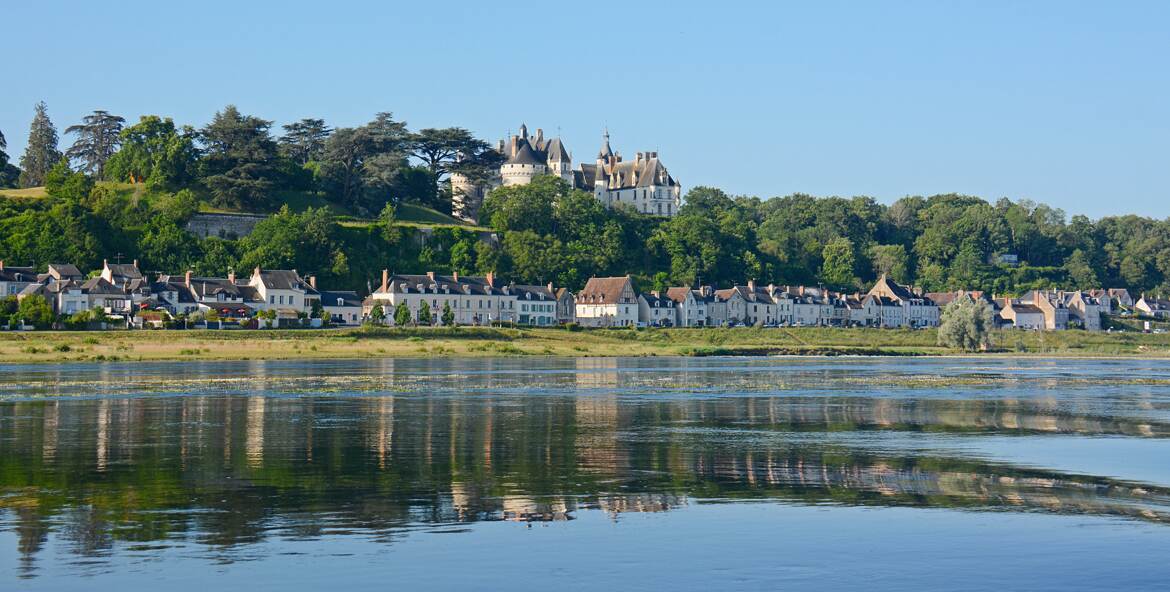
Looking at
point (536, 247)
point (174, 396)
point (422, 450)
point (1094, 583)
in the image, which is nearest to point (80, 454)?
point (422, 450)

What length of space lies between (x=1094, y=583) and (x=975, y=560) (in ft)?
5.65

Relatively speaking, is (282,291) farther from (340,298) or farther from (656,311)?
(656,311)

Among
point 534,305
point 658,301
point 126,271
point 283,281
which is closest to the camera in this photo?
point 126,271

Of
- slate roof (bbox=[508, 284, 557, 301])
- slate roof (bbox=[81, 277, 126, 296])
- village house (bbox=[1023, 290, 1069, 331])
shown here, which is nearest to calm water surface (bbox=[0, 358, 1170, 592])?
slate roof (bbox=[81, 277, 126, 296])

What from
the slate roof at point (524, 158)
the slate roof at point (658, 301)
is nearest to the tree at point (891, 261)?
the slate roof at point (524, 158)

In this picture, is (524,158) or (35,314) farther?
(524,158)

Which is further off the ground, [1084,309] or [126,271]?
[126,271]

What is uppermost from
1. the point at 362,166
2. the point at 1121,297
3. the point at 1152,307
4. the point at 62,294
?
the point at 362,166

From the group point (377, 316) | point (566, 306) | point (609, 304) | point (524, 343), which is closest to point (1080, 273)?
point (609, 304)

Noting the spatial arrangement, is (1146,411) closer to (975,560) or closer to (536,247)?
(975,560)

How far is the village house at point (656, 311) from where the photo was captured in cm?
12544

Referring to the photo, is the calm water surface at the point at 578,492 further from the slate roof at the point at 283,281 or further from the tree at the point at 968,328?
the slate roof at the point at 283,281

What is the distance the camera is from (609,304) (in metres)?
123

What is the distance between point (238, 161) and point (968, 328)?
70.7 metres
